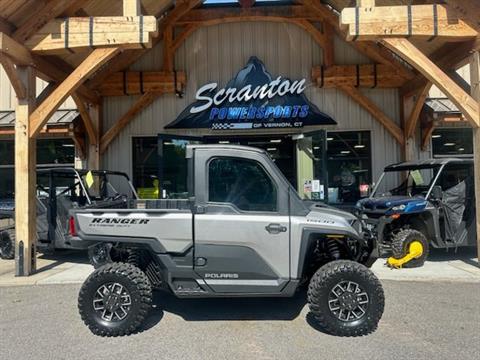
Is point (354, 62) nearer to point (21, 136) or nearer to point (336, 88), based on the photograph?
point (336, 88)

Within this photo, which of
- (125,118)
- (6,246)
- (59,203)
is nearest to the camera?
(59,203)

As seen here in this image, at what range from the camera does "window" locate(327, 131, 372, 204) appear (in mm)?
11750

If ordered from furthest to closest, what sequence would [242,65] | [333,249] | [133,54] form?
1. [242,65]
2. [133,54]
3. [333,249]

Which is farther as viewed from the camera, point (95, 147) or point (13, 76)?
point (95, 147)

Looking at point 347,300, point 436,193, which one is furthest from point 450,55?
point 347,300

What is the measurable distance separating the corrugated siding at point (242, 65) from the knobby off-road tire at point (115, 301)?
777cm

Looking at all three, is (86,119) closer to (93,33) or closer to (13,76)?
(13,76)

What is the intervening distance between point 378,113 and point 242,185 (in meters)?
8.02

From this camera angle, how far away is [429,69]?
676cm

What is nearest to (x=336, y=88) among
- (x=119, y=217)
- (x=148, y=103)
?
(x=148, y=103)

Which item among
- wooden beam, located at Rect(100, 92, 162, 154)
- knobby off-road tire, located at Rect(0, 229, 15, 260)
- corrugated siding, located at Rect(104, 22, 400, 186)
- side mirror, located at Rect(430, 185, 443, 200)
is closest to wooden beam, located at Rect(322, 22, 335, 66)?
corrugated siding, located at Rect(104, 22, 400, 186)

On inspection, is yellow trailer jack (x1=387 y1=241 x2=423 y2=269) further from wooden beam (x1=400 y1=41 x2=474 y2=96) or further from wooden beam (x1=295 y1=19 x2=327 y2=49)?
wooden beam (x1=295 y1=19 x2=327 y2=49)

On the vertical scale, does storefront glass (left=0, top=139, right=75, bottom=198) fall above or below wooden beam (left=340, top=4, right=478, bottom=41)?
below

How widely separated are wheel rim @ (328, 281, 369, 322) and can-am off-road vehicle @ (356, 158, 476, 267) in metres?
3.03
